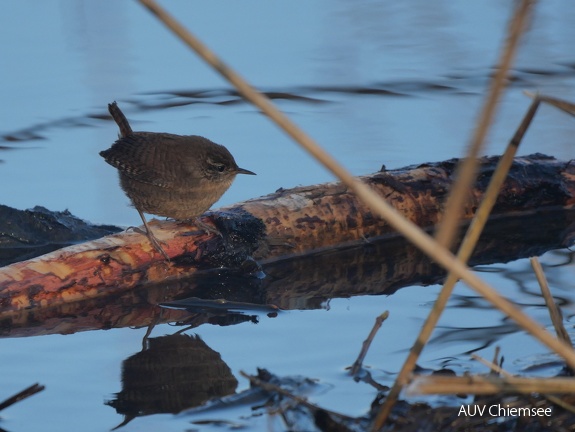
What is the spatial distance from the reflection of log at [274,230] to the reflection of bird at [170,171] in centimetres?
16

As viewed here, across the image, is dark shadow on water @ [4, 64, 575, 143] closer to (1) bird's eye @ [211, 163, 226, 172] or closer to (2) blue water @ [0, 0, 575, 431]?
(2) blue water @ [0, 0, 575, 431]

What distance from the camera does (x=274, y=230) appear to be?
6055mm

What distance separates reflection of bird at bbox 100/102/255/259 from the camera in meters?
6.12

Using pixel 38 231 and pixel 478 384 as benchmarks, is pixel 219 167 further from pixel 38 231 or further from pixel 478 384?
pixel 478 384

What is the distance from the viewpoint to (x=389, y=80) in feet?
28.7

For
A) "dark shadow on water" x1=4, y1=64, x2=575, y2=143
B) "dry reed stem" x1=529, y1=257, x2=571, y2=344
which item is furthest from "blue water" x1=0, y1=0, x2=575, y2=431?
"dry reed stem" x1=529, y1=257, x2=571, y2=344

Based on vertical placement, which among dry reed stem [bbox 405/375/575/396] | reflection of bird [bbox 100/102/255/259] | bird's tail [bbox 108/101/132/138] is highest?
bird's tail [bbox 108/101/132/138]

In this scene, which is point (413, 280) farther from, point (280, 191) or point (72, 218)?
point (72, 218)

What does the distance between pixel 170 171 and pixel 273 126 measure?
178 centimetres

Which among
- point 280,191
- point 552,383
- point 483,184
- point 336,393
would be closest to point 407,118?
point 483,184

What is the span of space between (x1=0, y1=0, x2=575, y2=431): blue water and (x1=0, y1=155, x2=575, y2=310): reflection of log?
1.51ft

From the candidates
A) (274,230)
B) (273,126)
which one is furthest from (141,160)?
(273,126)

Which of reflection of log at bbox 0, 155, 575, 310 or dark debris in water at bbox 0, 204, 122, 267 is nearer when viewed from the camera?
reflection of log at bbox 0, 155, 575, 310

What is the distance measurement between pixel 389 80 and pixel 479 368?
187 inches
